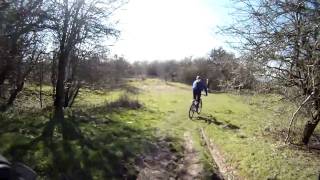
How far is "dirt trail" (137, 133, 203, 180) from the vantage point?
12812mm

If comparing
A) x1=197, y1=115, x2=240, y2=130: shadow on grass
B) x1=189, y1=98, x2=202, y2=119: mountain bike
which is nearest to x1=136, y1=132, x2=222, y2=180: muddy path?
x1=197, y1=115, x2=240, y2=130: shadow on grass

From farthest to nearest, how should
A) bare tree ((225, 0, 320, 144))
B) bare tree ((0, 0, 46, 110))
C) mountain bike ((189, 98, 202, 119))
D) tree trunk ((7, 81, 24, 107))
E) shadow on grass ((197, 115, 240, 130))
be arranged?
mountain bike ((189, 98, 202, 119))
shadow on grass ((197, 115, 240, 130))
tree trunk ((7, 81, 24, 107))
bare tree ((0, 0, 46, 110))
bare tree ((225, 0, 320, 144))

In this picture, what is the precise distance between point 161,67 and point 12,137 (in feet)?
294

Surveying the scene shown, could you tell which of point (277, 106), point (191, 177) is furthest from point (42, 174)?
point (277, 106)

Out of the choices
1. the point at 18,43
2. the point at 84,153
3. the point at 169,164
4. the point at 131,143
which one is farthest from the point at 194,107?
the point at 84,153

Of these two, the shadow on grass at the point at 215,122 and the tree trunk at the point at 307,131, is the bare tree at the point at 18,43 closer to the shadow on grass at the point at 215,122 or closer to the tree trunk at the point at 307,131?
the shadow on grass at the point at 215,122

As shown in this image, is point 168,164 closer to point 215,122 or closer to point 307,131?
point 307,131

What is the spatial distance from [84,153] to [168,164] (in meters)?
2.52

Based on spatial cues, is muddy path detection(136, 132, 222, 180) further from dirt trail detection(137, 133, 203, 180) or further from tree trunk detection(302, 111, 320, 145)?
tree trunk detection(302, 111, 320, 145)

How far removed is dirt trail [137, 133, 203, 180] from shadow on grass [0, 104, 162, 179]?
1.05ft

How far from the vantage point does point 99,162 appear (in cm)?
1238

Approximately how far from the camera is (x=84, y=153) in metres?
12.8

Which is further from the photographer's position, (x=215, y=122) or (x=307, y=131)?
(x=215, y=122)

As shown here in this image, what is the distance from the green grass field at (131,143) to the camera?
11867 mm
